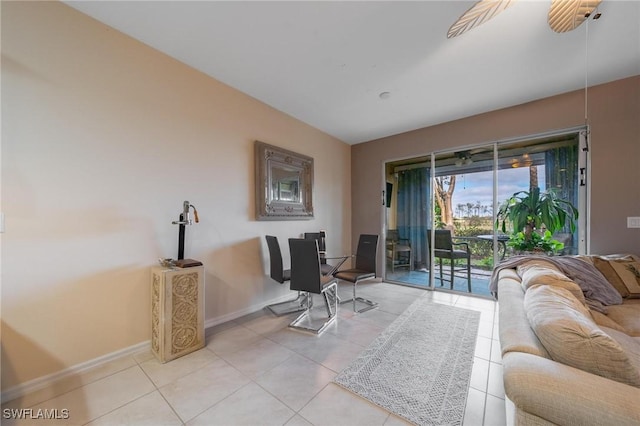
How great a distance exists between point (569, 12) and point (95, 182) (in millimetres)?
3644

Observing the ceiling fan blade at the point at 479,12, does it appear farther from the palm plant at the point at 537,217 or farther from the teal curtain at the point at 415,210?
the teal curtain at the point at 415,210

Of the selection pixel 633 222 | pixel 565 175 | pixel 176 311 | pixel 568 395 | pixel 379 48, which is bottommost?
pixel 176 311

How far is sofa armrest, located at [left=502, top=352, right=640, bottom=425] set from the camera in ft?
2.48

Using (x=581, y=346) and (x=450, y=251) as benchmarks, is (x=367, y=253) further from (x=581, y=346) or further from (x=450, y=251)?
(x=581, y=346)

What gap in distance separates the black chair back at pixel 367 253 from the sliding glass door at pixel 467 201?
1297 mm

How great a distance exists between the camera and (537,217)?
3131 mm

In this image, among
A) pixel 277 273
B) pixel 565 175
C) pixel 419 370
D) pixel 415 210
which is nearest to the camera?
pixel 419 370

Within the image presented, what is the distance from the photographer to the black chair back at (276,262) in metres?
2.89

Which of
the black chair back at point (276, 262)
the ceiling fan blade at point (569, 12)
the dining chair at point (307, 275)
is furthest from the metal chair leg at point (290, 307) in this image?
the ceiling fan blade at point (569, 12)

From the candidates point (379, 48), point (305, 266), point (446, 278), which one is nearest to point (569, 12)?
point (379, 48)

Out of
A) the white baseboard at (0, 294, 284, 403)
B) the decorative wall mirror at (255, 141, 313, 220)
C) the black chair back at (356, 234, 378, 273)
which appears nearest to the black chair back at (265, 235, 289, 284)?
the decorative wall mirror at (255, 141, 313, 220)

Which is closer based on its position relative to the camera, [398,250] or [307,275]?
[307,275]

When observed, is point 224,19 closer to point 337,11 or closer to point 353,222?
point 337,11

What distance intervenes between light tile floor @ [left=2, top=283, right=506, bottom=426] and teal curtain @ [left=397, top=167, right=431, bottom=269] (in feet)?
6.52
